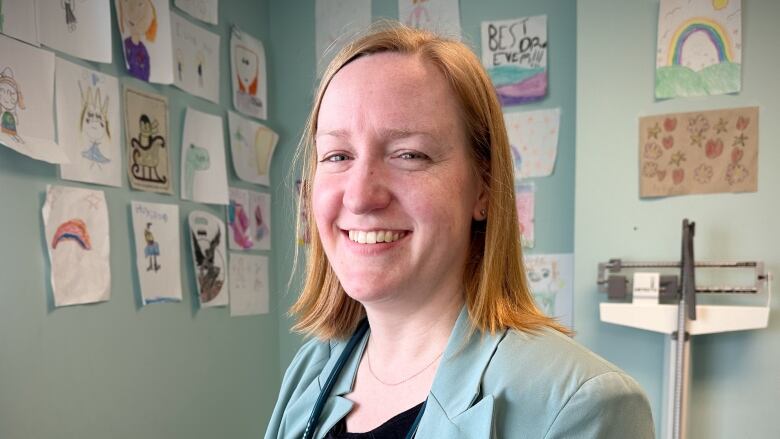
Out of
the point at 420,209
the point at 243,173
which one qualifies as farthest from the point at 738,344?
the point at 243,173

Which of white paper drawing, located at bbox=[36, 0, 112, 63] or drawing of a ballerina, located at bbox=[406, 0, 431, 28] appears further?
drawing of a ballerina, located at bbox=[406, 0, 431, 28]

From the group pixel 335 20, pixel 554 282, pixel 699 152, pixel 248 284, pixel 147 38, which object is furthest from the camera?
pixel 335 20

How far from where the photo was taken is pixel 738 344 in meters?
1.83

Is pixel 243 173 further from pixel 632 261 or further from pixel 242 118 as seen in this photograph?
pixel 632 261

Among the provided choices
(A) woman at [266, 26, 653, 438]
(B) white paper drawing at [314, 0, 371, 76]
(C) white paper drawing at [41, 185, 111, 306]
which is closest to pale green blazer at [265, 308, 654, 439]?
(A) woman at [266, 26, 653, 438]

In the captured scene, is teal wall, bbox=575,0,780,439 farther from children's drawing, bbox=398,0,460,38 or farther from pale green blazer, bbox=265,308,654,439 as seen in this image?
pale green blazer, bbox=265,308,654,439

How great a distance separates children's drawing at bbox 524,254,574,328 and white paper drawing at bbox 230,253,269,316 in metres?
1.03

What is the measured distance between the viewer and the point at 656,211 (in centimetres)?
193

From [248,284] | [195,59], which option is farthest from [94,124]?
[248,284]

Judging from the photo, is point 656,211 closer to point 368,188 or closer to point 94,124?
point 368,188

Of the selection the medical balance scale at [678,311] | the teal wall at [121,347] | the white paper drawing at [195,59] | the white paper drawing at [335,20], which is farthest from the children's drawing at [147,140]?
the medical balance scale at [678,311]

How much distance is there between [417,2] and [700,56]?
106 cm

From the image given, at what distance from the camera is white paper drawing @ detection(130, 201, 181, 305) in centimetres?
174

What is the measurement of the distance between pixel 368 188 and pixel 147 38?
4.49 ft
